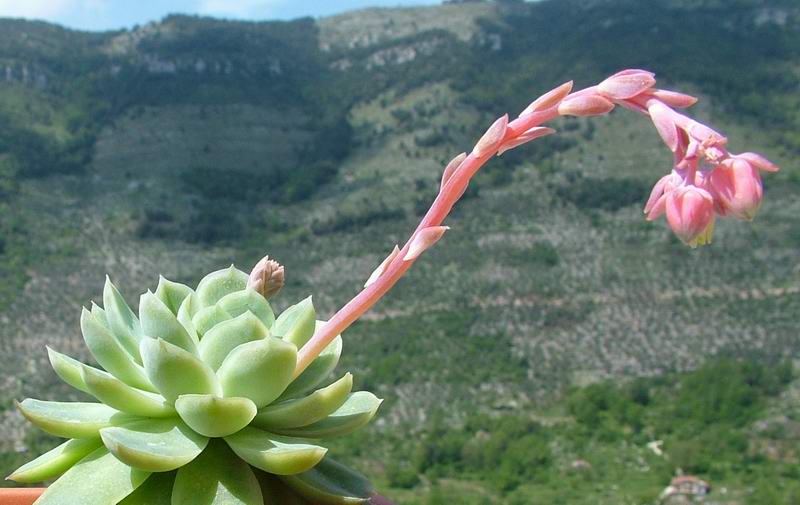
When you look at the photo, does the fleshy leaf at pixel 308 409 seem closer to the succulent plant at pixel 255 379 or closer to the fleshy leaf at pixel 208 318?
the succulent plant at pixel 255 379

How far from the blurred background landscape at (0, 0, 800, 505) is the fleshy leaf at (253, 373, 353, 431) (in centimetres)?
1961

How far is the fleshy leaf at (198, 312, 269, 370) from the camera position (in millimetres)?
1030

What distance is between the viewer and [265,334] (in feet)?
3.42

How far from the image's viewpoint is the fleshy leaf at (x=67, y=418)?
3.27 feet

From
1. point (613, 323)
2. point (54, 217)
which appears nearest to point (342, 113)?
point (54, 217)

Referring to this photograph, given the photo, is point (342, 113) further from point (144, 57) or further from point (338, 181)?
point (144, 57)

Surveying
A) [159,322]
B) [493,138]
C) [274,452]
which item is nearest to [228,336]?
[159,322]

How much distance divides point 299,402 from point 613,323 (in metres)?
29.9

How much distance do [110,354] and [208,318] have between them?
5.2 inches

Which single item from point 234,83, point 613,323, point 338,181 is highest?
point 234,83

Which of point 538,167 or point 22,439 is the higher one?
point 538,167

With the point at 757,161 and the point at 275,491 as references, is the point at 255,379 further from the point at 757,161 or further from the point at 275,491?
the point at 757,161

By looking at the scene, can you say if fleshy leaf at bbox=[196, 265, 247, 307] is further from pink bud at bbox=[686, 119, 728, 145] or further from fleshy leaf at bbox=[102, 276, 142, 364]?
pink bud at bbox=[686, 119, 728, 145]

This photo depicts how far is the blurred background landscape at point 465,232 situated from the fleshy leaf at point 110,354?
1949 centimetres
